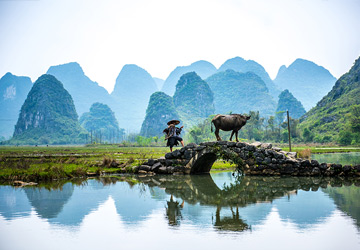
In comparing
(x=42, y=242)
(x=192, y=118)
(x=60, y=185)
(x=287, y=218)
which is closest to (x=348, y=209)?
(x=287, y=218)

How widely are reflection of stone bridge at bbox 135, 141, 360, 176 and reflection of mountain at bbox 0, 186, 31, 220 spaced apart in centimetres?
606

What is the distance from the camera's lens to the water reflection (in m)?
7.48

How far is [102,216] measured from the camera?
313 inches

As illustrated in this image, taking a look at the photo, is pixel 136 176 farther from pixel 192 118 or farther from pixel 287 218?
pixel 192 118

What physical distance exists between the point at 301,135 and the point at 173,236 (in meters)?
72.1

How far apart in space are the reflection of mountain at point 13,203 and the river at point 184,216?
0.02 m

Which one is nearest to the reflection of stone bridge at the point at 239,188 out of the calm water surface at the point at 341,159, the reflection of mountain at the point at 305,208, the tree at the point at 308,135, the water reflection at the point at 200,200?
the water reflection at the point at 200,200

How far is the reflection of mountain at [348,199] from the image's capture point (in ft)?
25.4

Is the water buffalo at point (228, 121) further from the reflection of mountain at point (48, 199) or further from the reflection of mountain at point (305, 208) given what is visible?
the reflection of mountain at point (48, 199)

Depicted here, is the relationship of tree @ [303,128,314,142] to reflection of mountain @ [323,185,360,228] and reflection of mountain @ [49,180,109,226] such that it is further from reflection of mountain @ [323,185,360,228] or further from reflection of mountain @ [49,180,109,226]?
reflection of mountain @ [49,180,109,226]

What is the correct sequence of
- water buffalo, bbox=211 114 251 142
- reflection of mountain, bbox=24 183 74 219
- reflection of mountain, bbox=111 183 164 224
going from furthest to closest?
water buffalo, bbox=211 114 251 142, reflection of mountain, bbox=24 183 74 219, reflection of mountain, bbox=111 183 164 224

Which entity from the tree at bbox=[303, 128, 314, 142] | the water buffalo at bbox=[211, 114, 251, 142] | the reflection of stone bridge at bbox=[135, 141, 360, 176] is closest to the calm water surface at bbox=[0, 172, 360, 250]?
the reflection of stone bridge at bbox=[135, 141, 360, 176]

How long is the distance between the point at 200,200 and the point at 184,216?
189cm

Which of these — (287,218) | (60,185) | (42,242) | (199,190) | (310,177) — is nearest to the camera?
(42,242)
